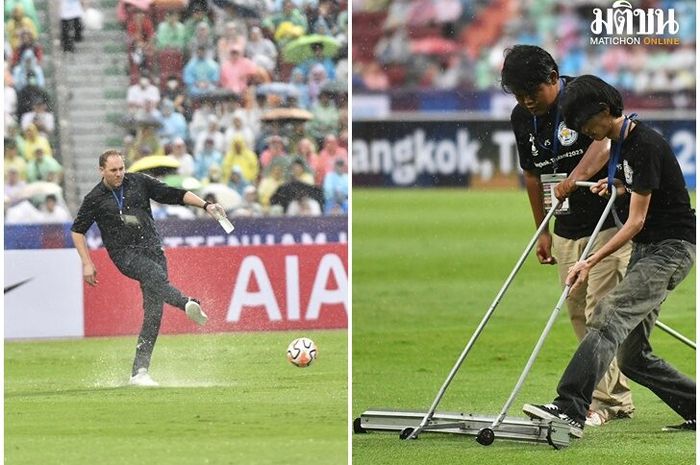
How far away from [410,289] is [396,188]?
6.46 meters

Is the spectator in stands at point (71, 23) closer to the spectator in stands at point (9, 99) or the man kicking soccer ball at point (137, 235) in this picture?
the spectator in stands at point (9, 99)

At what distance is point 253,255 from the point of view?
17.2 feet

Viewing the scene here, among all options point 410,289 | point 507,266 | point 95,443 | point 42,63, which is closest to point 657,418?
point 95,443

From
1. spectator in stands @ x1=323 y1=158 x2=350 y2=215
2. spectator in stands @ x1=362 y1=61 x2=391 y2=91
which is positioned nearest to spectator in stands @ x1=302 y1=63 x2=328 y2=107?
spectator in stands @ x1=323 y1=158 x2=350 y2=215

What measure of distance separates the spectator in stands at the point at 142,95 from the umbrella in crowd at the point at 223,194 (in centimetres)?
39

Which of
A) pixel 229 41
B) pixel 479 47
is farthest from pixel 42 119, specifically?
pixel 479 47

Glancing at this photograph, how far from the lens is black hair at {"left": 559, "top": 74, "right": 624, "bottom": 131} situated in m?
4.76

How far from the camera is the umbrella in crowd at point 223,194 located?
5164mm

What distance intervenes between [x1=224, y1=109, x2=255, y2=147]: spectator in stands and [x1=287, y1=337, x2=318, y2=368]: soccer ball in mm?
811

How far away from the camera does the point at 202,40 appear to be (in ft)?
16.7

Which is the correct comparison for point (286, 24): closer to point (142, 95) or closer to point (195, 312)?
point (142, 95)

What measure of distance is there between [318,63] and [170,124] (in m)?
0.63

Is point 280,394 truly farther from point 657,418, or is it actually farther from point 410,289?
point 410,289

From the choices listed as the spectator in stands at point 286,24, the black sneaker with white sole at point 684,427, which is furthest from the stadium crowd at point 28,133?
the black sneaker with white sole at point 684,427
